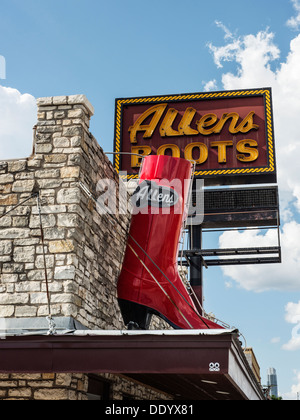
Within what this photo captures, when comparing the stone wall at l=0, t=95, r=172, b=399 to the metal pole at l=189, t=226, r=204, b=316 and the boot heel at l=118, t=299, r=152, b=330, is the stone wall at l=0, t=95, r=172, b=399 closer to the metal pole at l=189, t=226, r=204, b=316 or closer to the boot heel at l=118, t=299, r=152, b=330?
the boot heel at l=118, t=299, r=152, b=330

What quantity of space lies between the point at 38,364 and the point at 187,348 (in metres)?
1.40

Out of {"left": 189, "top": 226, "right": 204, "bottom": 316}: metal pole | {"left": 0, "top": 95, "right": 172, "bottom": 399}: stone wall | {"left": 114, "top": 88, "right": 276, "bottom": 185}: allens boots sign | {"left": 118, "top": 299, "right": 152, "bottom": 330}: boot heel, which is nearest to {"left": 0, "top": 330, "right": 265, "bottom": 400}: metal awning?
{"left": 0, "top": 95, "right": 172, "bottom": 399}: stone wall

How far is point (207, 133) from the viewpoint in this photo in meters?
14.4

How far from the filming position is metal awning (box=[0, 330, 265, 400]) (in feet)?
16.0

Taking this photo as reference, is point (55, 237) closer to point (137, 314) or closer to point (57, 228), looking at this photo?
point (57, 228)

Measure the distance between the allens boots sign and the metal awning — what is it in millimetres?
9136

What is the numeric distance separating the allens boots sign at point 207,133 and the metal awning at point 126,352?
9.14 metres

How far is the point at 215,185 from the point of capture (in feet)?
47.4

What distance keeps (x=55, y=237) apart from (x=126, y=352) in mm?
2287

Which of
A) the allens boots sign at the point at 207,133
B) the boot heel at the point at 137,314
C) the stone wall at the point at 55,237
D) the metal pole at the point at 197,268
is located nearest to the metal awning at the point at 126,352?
the stone wall at the point at 55,237

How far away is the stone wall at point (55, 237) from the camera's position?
21.3 ft

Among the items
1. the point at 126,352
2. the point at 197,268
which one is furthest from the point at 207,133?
the point at 126,352

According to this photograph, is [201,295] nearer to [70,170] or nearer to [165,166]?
[165,166]
